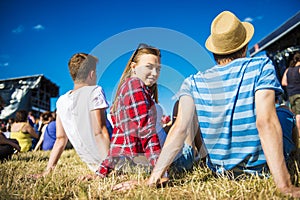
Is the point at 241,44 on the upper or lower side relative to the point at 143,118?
upper

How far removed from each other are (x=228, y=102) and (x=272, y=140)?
31cm

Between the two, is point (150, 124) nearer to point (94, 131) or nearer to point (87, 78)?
point (94, 131)

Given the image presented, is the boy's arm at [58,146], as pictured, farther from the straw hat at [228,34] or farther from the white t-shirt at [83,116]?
the straw hat at [228,34]

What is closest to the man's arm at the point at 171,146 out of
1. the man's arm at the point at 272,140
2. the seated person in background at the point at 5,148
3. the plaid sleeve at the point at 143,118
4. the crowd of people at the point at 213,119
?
the crowd of people at the point at 213,119

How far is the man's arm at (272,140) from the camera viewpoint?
1188 millimetres

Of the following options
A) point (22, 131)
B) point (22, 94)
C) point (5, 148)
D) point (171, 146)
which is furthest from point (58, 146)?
point (22, 94)

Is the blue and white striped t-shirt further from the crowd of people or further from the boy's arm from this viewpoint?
the boy's arm

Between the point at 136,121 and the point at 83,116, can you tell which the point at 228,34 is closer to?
the point at 136,121

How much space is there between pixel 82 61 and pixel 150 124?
38.8 inches

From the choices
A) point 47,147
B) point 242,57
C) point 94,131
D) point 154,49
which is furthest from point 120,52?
point 47,147

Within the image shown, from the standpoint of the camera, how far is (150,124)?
5.14ft

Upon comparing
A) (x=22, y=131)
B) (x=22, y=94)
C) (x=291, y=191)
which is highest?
(x=22, y=94)

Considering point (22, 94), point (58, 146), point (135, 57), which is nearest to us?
point (135, 57)

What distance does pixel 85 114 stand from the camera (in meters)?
2.01
